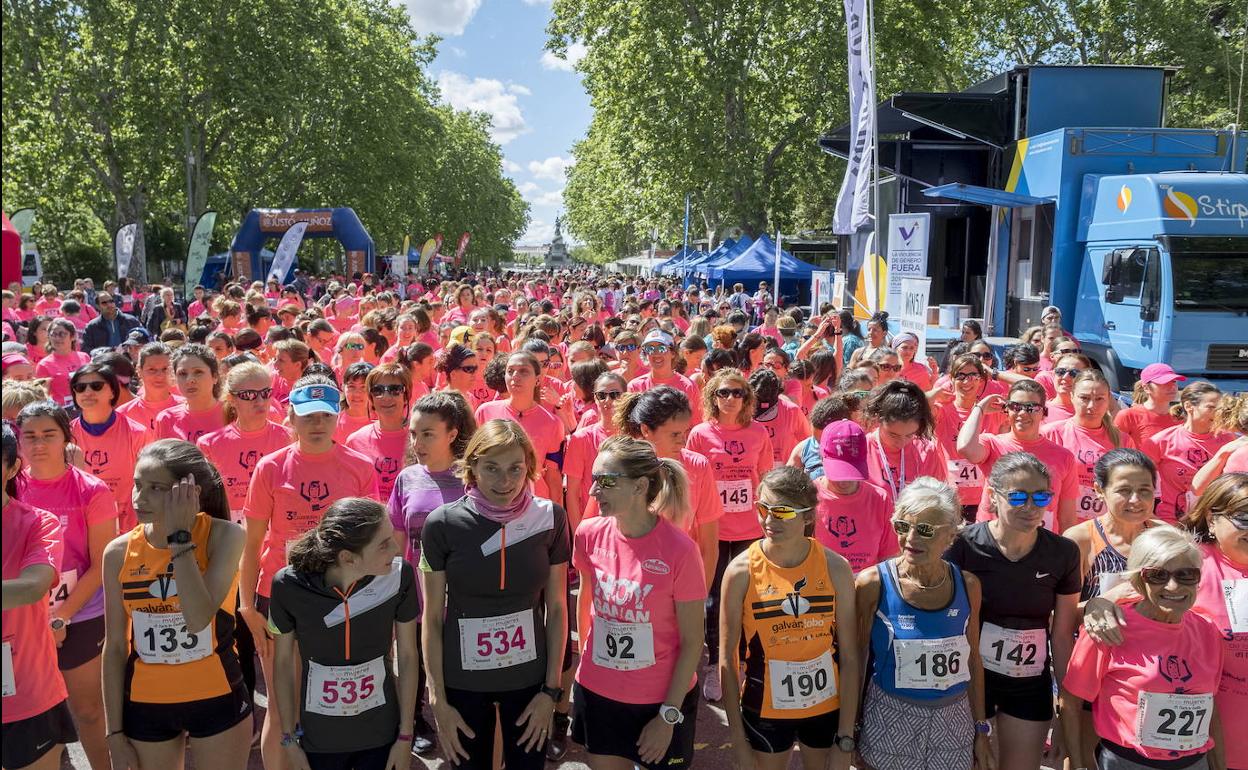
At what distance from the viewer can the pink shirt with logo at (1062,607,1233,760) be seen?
284 centimetres

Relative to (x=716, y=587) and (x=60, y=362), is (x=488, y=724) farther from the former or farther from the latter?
(x=60, y=362)

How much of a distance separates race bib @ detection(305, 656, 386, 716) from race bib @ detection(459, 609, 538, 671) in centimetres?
32

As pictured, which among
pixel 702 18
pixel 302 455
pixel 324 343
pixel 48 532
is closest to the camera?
pixel 48 532

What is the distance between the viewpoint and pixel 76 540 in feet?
11.2

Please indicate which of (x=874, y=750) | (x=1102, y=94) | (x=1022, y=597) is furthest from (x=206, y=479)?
(x=1102, y=94)

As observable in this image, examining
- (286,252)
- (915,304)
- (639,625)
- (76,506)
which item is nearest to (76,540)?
(76,506)

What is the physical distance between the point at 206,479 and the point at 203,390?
210cm

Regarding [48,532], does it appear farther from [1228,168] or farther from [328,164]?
[328,164]

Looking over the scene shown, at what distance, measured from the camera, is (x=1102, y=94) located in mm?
14562

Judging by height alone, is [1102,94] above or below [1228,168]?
above

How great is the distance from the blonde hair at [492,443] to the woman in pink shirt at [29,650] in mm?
1304

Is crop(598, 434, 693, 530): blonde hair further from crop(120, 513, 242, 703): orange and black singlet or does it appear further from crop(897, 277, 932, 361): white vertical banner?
crop(897, 277, 932, 361): white vertical banner

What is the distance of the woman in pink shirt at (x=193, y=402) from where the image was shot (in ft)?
16.0

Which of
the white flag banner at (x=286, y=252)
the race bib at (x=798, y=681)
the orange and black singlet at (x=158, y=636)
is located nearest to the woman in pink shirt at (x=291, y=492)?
the orange and black singlet at (x=158, y=636)
